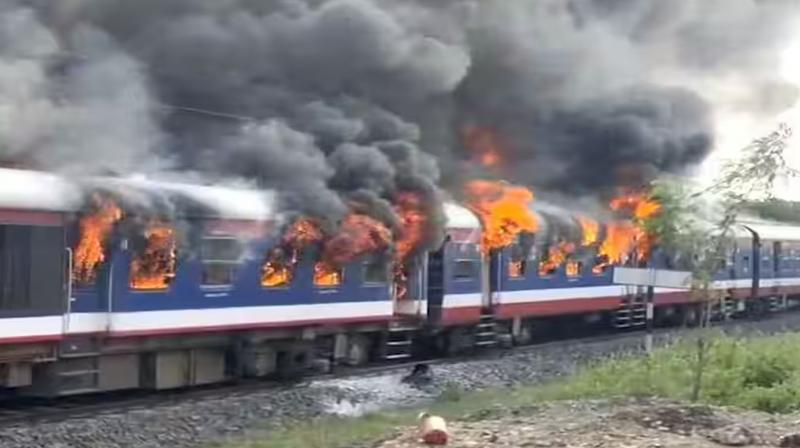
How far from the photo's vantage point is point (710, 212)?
519 inches

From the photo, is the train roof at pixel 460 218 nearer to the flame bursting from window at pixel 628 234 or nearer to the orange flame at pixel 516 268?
the orange flame at pixel 516 268

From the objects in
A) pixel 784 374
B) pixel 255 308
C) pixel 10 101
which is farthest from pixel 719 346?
pixel 10 101

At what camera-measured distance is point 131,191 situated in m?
13.1

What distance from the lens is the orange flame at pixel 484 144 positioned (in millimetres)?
14883

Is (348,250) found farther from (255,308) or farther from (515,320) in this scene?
(515,320)

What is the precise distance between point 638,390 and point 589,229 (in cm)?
700

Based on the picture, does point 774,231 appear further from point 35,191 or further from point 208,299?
point 35,191

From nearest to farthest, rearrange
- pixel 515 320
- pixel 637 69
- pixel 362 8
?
pixel 362 8 → pixel 637 69 → pixel 515 320

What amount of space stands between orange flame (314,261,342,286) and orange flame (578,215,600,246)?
3964mm

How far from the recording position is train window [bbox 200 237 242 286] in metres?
14.5

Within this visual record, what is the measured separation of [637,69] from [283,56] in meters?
4.28

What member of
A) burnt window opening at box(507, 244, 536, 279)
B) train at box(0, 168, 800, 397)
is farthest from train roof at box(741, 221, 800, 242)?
train at box(0, 168, 800, 397)

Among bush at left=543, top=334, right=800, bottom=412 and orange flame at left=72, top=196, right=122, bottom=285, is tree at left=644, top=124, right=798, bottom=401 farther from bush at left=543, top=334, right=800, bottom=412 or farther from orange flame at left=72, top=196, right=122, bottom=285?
orange flame at left=72, top=196, right=122, bottom=285

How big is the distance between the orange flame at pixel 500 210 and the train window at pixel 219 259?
3.23 meters
